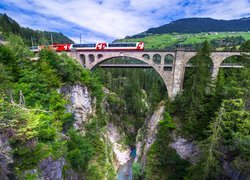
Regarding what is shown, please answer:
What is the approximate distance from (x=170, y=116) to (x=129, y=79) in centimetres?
3725

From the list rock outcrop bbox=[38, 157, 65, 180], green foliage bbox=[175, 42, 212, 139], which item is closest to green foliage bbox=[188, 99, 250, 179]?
green foliage bbox=[175, 42, 212, 139]

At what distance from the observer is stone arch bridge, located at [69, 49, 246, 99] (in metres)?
29.1

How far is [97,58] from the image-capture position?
122 feet

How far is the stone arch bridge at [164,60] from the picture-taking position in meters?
29.1

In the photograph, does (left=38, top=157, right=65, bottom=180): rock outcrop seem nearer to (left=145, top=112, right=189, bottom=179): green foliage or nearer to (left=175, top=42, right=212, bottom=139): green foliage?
(left=145, top=112, right=189, bottom=179): green foliage

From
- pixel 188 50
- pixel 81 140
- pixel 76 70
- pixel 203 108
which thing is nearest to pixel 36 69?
pixel 76 70

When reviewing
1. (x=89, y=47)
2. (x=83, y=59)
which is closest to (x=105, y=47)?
(x=89, y=47)

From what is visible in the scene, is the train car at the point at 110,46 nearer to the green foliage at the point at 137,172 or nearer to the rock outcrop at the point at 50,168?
the green foliage at the point at 137,172

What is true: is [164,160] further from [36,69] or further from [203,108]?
[36,69]

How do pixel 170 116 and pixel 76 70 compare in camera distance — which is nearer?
pixel 76 70

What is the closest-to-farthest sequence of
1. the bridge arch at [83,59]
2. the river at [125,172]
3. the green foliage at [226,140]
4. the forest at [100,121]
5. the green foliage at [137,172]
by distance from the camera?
the forest at [100,121]
the green foliage at [226,140]
the green foliage at [137,172]
the river at [125,172]
the bridge arch at [83,59]

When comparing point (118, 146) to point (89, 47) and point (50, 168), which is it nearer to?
point (89, 47)

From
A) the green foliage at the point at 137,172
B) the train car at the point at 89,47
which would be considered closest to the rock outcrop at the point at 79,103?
the green foliage at the point at 137,172

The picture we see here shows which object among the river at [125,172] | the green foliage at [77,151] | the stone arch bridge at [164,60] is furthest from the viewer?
the river at [125,172]
